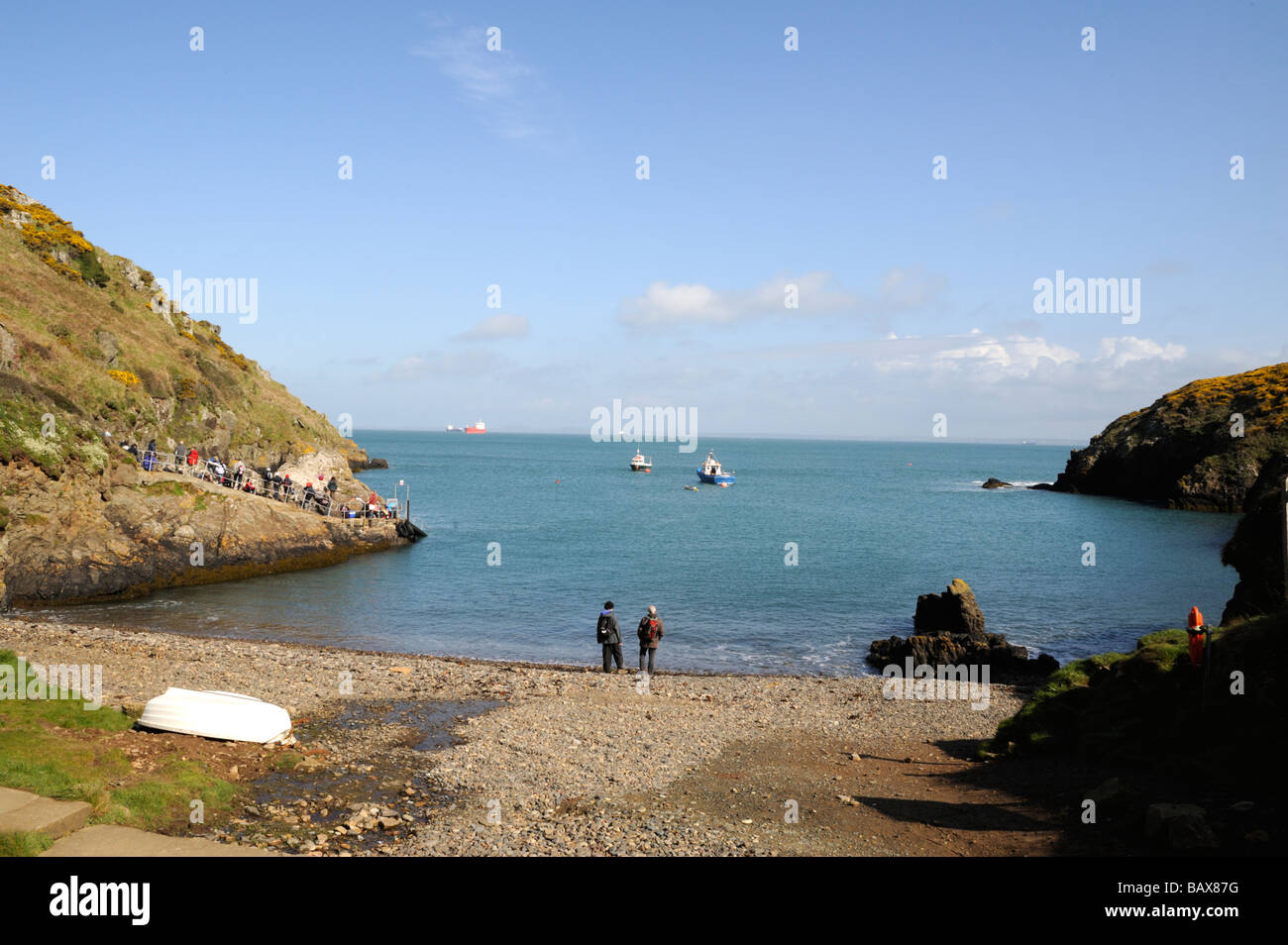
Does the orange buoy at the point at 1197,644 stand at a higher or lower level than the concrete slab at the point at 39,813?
higher

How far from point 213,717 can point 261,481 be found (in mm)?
38619

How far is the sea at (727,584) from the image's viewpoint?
32.7 metres

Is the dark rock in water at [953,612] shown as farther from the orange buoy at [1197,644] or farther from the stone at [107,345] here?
the stone at [107,345]

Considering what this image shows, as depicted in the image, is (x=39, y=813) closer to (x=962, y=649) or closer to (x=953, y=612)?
(x=962, y=649)

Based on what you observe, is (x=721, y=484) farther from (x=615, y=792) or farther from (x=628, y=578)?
(x=615, y=792)

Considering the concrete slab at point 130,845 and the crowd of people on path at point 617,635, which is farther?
the crowd of people on path at point 617,635

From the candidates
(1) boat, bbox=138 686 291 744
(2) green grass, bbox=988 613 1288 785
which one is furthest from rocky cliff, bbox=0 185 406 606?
(2) green grass, bbox=988 613 1288 785

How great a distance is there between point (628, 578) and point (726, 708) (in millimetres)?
25185

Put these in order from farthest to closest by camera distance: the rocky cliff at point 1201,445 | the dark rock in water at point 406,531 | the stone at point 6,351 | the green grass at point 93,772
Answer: the rocky cliff at point 1201,445, the dark rock in water at point 406,531, the stone at point 6,351, the green grass at point 93,772

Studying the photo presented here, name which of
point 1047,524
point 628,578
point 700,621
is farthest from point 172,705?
point 1047,524

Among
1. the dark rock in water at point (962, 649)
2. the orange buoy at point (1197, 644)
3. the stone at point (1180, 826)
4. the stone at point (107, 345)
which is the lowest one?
the dark rock in water at point (962, 649)

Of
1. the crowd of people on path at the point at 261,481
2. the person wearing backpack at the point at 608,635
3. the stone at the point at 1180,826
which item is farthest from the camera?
the crowd of people on path at the point at 261,481

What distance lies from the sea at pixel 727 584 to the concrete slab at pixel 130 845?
19.9 meters

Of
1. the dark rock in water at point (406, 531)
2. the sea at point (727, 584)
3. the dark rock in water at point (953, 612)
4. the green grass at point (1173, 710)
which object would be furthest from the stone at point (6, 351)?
the green grass at point (1173, 710)
